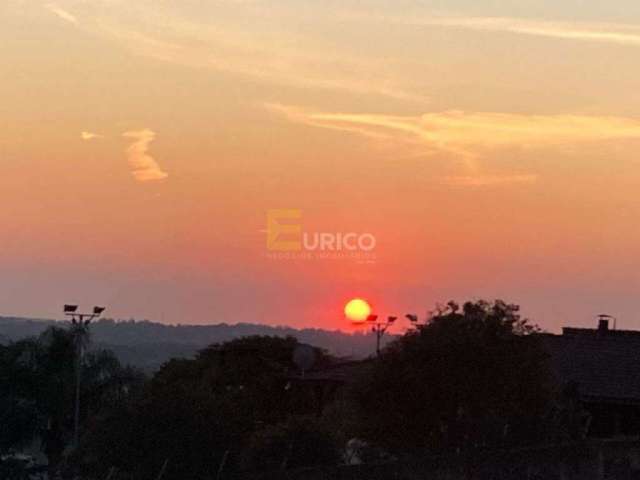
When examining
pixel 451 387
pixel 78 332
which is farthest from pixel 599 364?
pixel 78 332

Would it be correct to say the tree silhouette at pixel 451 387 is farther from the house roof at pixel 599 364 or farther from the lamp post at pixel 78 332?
the lamp post at pixel 78 332

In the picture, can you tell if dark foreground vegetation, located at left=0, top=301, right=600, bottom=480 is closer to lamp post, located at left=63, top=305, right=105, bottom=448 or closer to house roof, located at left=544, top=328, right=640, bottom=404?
house roof, located at left=544, top=328, right=640, bottom=404

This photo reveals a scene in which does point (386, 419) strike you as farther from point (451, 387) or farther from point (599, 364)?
point (599, 364)

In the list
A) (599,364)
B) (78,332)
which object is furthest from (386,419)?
(78,332)

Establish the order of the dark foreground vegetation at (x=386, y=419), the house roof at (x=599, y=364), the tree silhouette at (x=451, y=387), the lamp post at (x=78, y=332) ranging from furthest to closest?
the lamp post at (x=78, y=332)
the house roof at (x=599, y=364)
the tree silhouette at (x=451, y=387)
the dark foreground vegetation at (x=386, y=419)

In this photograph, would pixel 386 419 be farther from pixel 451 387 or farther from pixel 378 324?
pixel 378 324

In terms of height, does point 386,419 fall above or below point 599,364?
below

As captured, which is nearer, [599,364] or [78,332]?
[599,364]

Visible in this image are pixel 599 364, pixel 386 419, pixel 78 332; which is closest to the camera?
pixel 386 419

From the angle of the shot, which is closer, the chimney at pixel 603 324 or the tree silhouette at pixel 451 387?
the tree silhouette at pixel 451 387

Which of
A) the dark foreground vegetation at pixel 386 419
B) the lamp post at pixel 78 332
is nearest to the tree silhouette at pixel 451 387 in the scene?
the dark foreground vegetation at pixel 386 419

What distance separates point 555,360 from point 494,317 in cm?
987

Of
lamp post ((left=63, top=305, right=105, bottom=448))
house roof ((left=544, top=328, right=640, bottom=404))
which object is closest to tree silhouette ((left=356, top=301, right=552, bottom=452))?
house roof ((left=544, top=328, right=640, bottom=404))

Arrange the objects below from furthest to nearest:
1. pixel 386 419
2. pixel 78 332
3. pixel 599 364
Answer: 1. pixel 78 332
2. pixel 599 364
3. pixel 386 419
